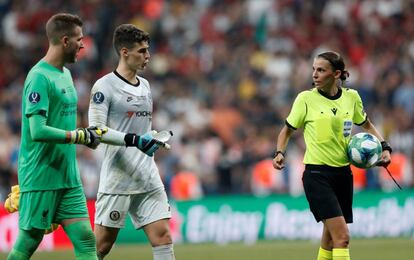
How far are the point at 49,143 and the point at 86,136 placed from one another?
1.07 feet

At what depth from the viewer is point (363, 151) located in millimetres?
9758

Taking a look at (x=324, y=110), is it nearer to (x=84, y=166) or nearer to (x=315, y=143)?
(x=315, y=143)

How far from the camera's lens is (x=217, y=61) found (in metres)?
22.7

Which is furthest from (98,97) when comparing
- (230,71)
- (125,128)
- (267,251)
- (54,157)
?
(230,71)

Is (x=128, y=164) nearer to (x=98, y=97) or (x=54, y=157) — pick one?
(x=98, y=97)

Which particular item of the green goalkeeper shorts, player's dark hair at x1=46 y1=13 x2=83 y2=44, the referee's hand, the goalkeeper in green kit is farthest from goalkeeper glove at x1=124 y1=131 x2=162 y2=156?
the referee's hand

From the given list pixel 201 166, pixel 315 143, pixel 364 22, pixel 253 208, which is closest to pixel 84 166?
pixel 201 166

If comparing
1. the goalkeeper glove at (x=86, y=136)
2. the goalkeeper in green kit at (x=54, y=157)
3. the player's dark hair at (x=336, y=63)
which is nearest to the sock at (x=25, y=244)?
the goalkeeper in green kit at (x=54, y=157)

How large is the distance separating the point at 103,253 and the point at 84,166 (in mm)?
10799

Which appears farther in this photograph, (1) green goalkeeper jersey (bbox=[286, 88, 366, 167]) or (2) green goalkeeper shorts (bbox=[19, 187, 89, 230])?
(1) green goalkeeper jersey (bbox=[286, 88, 366, 167])

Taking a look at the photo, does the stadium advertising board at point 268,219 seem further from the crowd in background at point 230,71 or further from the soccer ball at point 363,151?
the soccer ball at point 363,151

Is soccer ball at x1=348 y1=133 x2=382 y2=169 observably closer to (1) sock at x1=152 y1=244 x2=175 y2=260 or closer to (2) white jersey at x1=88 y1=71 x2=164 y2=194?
(2) white jersey at x1=88 y1=71 x2=164 y2=194

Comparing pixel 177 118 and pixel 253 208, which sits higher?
pixel 177 118

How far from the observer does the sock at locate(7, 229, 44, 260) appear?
8281mm
